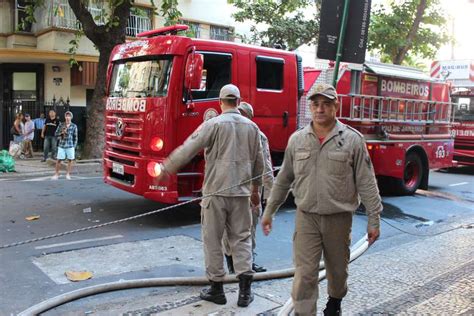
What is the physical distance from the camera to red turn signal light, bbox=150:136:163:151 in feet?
23.3

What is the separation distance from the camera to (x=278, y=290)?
15.8 ft

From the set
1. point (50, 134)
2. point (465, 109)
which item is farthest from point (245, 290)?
point (465, 109)

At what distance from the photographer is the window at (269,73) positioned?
315 inches

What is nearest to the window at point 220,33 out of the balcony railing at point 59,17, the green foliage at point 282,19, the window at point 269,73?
the green foliage at point 282,19

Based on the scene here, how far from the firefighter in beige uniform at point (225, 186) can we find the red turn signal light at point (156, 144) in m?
2.66

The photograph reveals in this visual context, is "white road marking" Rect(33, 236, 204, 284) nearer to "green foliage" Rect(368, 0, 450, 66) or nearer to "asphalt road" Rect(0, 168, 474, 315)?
"asphalt road" Rect(0, 168, 474, 315)

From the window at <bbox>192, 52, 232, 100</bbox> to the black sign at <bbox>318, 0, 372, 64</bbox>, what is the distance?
246cm

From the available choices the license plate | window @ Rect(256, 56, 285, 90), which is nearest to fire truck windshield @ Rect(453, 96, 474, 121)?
window @ Rect(256, 56, 285, 90)

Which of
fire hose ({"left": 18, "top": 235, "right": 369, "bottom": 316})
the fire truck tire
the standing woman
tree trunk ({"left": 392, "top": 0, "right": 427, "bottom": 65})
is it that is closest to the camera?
fire hose ({"left": 18, "top": 235, "right": 369, "bottom": 316})

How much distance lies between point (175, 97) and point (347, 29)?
275 centimetres

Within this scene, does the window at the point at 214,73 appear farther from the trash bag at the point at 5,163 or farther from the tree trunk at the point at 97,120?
the tree trunk at the point at 97,120

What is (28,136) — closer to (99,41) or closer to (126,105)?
(99,41)

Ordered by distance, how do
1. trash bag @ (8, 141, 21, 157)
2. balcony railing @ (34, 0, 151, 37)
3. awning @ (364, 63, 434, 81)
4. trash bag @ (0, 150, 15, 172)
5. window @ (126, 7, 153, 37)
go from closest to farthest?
awning @ (364, 63, 434, 81) → trash bag @ (0, 150, 15, 172) → trash bag @ (8, 141, 21, 157) → balcony railing @ (34, 0, 151, 37) → window @ (126, 7, 153, 37)

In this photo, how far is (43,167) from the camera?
14773 millimetres
